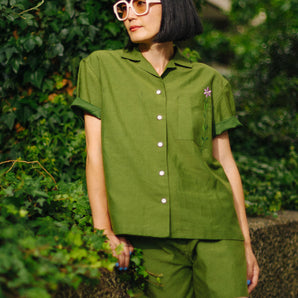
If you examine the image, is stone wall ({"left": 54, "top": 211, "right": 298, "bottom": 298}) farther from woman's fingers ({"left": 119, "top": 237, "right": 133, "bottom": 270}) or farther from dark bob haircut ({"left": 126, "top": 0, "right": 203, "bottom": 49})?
dark bob haircut ({"left": 126, "top": 0, "right": 203, "bottom": 49})

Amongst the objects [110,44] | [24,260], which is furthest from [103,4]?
[24,260]

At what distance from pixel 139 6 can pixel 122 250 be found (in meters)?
1.11

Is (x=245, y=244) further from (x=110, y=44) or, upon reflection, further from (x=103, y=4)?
(x=103, y=4)

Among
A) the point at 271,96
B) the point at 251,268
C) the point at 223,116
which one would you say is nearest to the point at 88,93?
the point at 223,116

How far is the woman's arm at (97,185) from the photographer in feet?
6.19

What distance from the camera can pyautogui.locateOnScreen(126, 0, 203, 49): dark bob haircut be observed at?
2039mm

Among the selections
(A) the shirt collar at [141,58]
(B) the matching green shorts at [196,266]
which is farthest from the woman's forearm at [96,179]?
(A) the shirt collar at [141,58]

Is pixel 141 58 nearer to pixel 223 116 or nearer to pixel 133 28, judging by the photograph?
pixel 133 28

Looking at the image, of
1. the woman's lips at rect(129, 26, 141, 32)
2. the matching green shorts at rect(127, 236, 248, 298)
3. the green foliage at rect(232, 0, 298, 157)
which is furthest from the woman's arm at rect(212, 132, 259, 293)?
the green foliage at rect(232, 0, 298, 157)

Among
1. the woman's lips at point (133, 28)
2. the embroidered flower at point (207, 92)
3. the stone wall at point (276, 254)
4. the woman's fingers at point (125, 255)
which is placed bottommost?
the stone wall at point (276, 254)

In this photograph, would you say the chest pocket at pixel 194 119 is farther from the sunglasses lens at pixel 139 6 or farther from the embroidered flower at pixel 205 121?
the sunglasses lens at pixel 139 6

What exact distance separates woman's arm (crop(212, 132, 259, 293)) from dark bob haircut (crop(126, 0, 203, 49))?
0.54 metres

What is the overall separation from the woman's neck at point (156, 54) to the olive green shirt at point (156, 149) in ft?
0.19

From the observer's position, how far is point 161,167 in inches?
74.2
